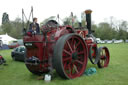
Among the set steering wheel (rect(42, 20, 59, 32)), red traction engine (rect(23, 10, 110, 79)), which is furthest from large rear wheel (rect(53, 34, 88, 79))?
steering wheel (rect(42, 20, 59, 32))

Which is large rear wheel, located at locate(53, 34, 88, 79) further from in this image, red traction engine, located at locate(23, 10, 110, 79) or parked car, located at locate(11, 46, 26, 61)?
parked car, located at locate(11, 46, 26, 61)

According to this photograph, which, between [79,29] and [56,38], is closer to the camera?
[56,38]

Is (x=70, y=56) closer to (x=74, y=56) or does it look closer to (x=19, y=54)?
(x=74, y=56)

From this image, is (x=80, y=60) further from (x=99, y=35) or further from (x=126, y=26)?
(x=126, y=26)

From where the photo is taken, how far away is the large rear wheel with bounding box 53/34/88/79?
391 cm

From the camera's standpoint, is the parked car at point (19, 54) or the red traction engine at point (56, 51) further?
the parked car at point (19, 54)

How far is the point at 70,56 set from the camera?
443cm

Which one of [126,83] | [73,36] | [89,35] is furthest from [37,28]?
[126,83]

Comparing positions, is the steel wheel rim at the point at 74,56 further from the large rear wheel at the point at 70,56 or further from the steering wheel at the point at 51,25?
the steering wheel at the point at 51,25

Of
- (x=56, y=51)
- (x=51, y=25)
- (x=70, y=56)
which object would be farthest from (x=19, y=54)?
(x=56, y=51)

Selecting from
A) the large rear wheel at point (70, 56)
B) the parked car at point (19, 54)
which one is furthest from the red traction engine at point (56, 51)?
the parked car at point (19, 54)

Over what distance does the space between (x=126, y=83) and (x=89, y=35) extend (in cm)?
281

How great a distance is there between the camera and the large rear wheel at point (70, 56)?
12.8 ft

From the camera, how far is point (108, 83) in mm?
4086
